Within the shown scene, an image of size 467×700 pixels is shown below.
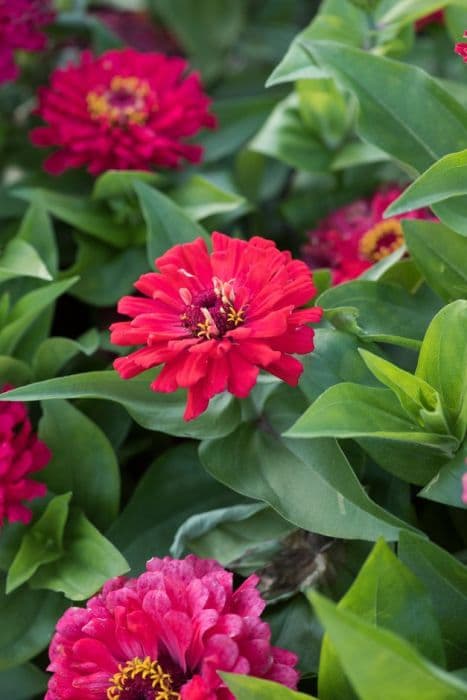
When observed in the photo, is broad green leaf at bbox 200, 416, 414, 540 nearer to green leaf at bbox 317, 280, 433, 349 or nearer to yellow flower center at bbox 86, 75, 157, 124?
green leaf at bbox 317, 280, 433, 349

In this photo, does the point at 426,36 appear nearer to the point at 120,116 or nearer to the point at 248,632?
the point at 120,116

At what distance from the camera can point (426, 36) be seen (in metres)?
1.15

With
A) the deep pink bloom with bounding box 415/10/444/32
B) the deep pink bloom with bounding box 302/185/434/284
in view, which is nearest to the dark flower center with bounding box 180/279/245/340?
the deep pink bloom with bounding box 302/185/434/284

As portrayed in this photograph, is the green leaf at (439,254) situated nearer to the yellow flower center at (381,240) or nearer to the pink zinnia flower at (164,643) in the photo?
the yellow flower center at (381,240)

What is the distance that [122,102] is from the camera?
2.65 ft

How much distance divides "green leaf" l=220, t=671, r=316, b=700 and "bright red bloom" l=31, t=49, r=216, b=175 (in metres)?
0.46

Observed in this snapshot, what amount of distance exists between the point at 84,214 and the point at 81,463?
0.24 m

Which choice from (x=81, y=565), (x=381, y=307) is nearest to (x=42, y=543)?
(x=81, y=565)

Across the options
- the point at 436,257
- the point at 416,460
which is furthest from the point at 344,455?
the point at 436,257

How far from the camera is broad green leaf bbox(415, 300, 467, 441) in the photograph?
51cm

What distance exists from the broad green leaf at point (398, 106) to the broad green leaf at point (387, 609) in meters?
0.29

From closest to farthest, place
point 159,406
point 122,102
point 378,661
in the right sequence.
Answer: point 378,661
point 159,406
point 122,102

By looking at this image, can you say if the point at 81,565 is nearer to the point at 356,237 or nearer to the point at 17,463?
the point at 17,463

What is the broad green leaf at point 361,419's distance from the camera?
1.54 ft
